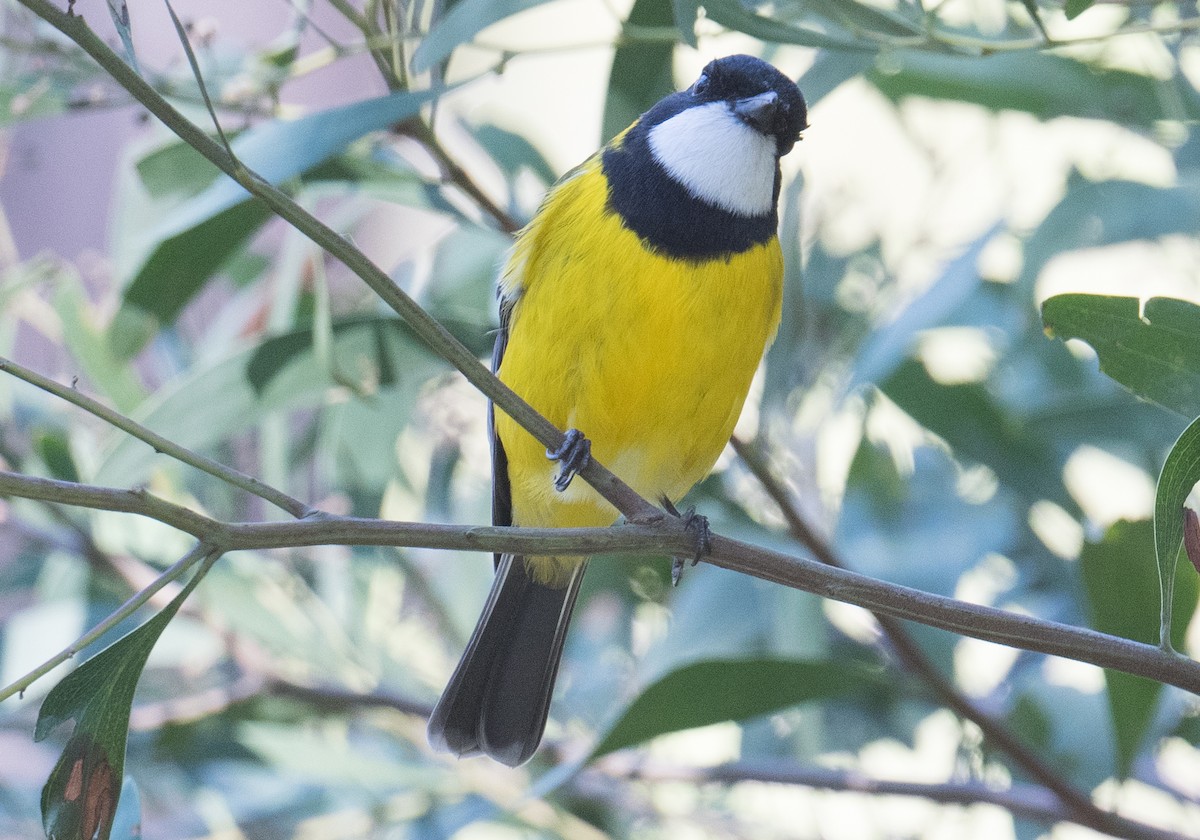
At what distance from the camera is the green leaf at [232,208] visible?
1.46 metres

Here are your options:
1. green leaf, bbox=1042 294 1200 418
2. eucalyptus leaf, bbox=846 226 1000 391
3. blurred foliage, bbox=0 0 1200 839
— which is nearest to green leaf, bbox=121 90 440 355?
blurred foliage, bbox=0 0 1200 839

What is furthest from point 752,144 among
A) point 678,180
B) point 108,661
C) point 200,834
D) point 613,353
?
point 200,834

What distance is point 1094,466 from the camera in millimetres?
2125

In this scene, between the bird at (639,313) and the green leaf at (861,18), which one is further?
the bird at (639,313)

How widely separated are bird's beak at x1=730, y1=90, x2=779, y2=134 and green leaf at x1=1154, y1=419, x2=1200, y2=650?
877mm

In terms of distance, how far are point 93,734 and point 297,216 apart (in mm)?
430

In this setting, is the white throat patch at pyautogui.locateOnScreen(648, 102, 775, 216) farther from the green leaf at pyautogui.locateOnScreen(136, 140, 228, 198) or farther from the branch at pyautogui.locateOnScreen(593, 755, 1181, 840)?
the branch at pyautogui.locateOnScreen(593, 755, 1181, 840)

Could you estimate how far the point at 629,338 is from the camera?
62.0 inches

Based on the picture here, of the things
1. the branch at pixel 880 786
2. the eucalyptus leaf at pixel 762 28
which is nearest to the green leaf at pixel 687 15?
the eucalyptus leaf at pixel 762 28

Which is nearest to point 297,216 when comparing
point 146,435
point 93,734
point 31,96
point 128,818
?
point 146,435

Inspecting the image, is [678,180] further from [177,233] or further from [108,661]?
[108,661]

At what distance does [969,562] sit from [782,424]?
0.34 m

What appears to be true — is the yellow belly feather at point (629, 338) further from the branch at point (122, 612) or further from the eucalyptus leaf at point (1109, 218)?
the branch at point (122, 612)

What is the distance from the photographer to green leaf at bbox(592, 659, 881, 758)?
1.42 meters
